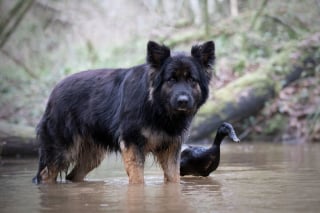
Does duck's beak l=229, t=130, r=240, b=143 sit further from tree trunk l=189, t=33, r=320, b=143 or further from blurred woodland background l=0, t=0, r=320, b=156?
tree trunk l=189, t=33, r=320, b=143

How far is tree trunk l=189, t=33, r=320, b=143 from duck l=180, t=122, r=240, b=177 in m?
5.85

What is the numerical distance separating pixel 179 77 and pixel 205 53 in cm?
55

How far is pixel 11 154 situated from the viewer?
1139 centimetres

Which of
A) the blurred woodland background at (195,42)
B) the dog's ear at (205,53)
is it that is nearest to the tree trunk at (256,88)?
the blurred woodland background at (195,42)

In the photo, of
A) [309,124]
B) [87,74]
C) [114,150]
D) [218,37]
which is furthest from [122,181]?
[218,37]

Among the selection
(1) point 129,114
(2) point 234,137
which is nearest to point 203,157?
(2) point 234,137

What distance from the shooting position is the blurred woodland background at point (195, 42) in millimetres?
15141

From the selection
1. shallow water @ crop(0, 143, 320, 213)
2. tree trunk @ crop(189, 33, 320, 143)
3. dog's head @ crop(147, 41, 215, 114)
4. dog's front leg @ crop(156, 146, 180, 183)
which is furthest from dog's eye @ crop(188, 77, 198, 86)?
tree trunk @ crop(189, 33, 320, 143)

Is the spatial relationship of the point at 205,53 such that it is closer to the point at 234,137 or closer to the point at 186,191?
the point at 234,137

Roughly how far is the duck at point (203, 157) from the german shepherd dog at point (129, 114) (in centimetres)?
54

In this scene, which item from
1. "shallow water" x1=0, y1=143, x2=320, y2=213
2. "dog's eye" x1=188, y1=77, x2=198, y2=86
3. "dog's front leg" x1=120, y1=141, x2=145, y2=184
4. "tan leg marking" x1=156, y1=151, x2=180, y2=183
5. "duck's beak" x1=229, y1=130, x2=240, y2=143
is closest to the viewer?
"shallow water" x1=0, y1=143, x2=320, y2=213

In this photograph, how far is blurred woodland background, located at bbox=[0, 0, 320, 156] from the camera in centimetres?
1514

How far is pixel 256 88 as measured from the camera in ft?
51.6

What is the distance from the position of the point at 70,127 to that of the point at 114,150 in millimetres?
733
